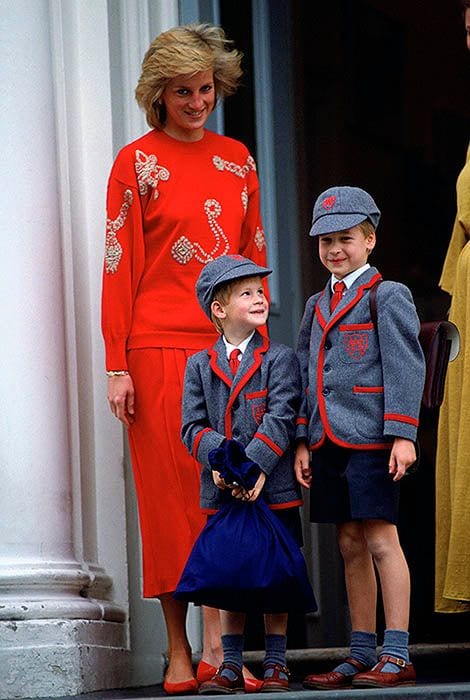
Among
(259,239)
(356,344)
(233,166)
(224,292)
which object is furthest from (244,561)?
(233,166)

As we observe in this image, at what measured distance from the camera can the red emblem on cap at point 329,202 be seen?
A: 457 centimetres

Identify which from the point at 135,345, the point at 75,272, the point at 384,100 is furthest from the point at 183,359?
the point at 384,100

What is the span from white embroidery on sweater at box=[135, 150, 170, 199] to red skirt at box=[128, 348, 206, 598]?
470 mm

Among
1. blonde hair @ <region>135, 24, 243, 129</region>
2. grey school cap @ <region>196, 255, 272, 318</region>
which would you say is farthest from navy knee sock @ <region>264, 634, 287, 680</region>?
blonde hair @ <region>135, 24, 243, 129</region>

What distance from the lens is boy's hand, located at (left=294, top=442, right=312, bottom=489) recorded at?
4.52 metres

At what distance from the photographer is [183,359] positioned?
Answer: 195 inches

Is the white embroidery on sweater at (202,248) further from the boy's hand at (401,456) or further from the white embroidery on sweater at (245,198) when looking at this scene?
the boy's hand at (401,456)

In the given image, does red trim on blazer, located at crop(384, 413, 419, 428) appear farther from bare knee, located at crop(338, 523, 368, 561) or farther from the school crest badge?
bare knee, located at crop(338, 523, 368, 561)

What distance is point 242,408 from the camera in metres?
4.54

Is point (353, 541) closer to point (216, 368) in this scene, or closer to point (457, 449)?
point (216, 368)

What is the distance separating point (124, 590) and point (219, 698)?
123cm

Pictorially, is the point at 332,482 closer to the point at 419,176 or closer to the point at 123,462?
the point at 123,462

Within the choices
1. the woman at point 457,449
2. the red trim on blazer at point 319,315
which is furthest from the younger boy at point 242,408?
the woman at point 457,449

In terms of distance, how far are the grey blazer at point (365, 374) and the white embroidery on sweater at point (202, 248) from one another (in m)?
0.56
